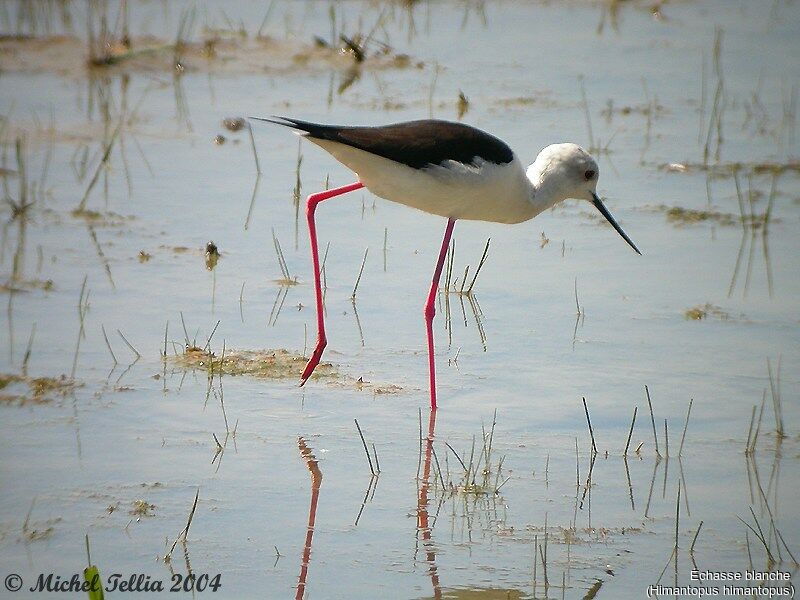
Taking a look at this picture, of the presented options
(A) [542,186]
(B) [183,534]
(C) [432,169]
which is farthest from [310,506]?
(A) [542,186]

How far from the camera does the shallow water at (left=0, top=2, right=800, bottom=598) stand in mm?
3766

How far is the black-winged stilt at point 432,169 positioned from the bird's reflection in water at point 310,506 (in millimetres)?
603

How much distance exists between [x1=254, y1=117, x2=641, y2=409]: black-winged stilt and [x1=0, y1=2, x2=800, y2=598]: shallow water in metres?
0.45

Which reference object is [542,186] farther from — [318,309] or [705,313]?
[318,309]

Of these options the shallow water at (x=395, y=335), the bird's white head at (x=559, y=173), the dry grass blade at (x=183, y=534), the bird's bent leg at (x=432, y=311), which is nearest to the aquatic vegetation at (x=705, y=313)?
the shallow water at (x=395, y=335)

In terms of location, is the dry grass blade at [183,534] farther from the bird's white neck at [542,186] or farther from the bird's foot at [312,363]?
the bird's white neck at [542,186]

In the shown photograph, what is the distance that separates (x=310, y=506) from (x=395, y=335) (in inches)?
62.3

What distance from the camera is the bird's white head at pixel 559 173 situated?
18.2 feet

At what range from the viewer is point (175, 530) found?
3.73 m

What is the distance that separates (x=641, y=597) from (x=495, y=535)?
19.7 inches

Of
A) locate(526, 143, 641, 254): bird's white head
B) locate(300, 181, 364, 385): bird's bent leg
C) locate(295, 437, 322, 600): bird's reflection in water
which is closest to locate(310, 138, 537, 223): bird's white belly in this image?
locate(526, 143, 641, 254): bird's white head

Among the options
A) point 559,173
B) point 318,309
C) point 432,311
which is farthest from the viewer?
point 559,173

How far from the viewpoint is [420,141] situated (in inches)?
201

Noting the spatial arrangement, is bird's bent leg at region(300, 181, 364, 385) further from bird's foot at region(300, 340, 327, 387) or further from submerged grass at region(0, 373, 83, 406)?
submerged grass at region(0, 373, 83, 406)
